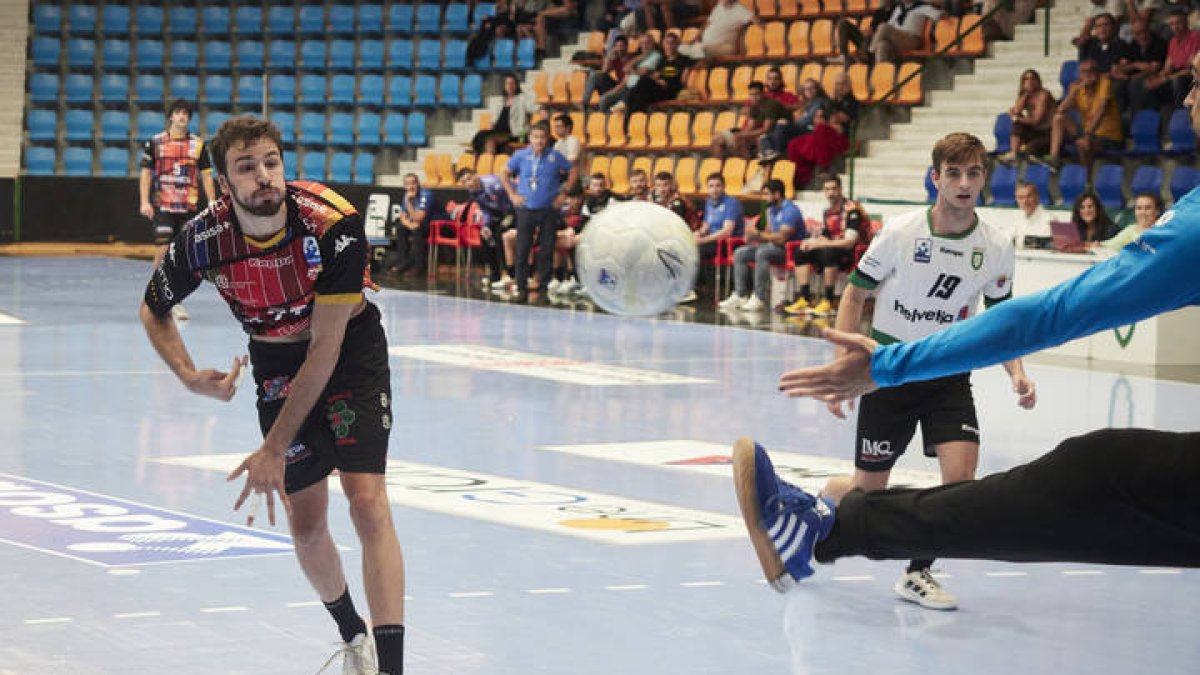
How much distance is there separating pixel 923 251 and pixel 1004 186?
14.0 metres

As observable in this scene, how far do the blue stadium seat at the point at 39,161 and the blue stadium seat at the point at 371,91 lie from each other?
6.00 m

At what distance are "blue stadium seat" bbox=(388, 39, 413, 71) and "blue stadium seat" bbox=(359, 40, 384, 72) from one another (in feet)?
0.93

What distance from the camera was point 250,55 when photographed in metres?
33.3

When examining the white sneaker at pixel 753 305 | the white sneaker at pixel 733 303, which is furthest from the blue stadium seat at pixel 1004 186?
the white sneaker at pixel 733 303

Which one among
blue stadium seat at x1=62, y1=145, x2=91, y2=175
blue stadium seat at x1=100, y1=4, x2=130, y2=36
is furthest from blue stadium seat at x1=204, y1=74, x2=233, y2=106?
blue stadium seat at x1=62, y1=145, x2=91, y2=175

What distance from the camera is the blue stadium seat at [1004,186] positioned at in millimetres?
20688

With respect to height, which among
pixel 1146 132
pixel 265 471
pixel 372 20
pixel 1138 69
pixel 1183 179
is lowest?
pixel 265 471

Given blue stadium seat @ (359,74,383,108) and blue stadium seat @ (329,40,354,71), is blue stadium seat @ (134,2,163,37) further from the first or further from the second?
blue stadium seat @ (359,74,383,108)

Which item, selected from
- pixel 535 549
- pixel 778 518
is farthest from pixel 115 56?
pixel 778 518

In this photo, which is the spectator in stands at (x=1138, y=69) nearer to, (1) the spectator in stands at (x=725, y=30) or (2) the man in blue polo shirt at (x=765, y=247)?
(2) the man in blue polo shirt at (x=765, y=247)

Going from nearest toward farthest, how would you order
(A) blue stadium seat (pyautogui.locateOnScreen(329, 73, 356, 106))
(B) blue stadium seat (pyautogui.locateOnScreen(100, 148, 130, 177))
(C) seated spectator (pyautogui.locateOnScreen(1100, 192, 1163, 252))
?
(C) seated spectator (pyautogui.locateOnScreen(1100, 192, 1163, 252))
(A) blue stadium seat (pyautogui.locateOnScreen(329, 73, 356, 106))
(B) blue stadium seat (pyautogui.locateOnScreen(100, 148, 130, 177))

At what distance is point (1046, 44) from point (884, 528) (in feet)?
63.6

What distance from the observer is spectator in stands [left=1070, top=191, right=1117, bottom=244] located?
17656mm

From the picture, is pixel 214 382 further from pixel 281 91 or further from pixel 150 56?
pixel 150 56
